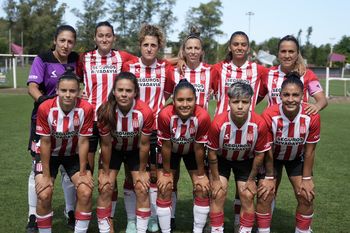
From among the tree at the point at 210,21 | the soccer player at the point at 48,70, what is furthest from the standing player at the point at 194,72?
the tree at the point at 210,21

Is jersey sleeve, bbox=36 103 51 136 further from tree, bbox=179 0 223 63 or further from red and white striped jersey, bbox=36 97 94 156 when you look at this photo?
tree, bbox=179 0 223 63

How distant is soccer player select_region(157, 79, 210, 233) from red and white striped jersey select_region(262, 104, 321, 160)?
65 centimetres

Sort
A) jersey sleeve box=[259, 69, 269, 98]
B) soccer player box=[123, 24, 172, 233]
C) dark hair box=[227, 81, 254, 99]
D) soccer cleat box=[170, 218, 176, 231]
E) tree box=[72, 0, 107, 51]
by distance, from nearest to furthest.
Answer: dark hair box=[227, 81, 254, 99]
soccer player box=[123, 24, 172, 233]
jersey sleeve box=[259, 69, 269, 98]
soccer cleat box=[170, 218, 176, 231]
tree box=[72, 0, 107, 51]

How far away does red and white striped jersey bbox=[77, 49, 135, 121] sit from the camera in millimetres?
4855

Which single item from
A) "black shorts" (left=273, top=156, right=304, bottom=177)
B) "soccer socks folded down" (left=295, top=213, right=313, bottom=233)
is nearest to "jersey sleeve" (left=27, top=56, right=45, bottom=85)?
"black shorts" (left=273, top=156, right=304, bottom=177)

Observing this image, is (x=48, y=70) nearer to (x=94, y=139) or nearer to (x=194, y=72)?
(x=94, y=139)

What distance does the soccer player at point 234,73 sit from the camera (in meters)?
4.86

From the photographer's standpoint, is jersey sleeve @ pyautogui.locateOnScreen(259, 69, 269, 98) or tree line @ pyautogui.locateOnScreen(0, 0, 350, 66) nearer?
jersey sleeve @ pyautogui.locateOnScreen(259, 69, 269, 98)

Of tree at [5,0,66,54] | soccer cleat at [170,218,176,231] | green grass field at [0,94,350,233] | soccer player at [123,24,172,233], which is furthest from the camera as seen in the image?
tree at [5,0,66,54]

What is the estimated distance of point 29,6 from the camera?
6988 centimetres

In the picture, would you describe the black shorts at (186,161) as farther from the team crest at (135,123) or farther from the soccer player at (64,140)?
the soccer player at (64,140)

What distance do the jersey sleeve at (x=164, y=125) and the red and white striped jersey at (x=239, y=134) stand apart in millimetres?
425

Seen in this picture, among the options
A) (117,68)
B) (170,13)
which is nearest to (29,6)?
(170,13)

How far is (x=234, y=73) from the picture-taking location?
16.1ft
